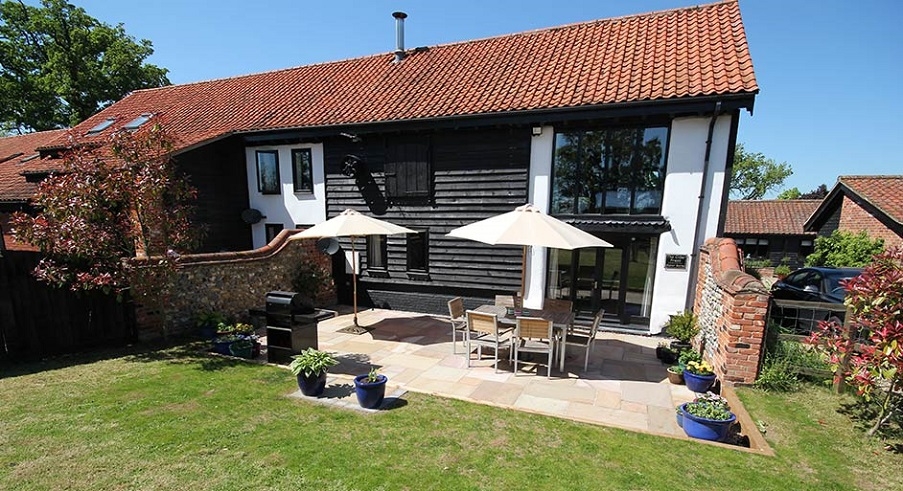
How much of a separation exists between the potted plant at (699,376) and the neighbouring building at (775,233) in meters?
21.7

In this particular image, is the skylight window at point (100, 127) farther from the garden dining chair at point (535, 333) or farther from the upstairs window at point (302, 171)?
the garden dining chair at point (535, 333)

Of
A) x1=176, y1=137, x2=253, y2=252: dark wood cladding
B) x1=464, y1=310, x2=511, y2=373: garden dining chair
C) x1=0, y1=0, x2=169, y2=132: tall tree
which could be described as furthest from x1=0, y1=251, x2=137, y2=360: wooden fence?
x1=0, y1=0, x2=169, y2=132: tall tree

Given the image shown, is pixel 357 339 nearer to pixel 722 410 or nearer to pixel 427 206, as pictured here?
pixel 427 206

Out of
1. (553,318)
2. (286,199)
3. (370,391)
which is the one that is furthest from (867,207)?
(286,199)

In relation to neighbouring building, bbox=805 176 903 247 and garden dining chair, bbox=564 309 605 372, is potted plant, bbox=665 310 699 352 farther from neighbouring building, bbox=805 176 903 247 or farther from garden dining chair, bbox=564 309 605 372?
neighbouring building, bbox=805 176 903 247

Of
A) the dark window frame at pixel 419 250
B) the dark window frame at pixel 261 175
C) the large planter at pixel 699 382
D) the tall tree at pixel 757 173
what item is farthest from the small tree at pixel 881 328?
the tall tree at pixel 757 173

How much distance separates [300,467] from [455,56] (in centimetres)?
1188

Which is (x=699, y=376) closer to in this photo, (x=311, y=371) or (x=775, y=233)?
(x=311, y=371)

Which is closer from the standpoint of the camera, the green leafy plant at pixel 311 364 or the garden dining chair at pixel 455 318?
the green leafy plant at pixel 311 364

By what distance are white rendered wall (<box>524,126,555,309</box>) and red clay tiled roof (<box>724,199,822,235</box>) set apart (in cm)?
2021

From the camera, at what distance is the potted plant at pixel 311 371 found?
514cm

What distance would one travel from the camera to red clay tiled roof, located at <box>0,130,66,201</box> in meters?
11.5

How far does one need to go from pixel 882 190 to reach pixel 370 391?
21.5 meters

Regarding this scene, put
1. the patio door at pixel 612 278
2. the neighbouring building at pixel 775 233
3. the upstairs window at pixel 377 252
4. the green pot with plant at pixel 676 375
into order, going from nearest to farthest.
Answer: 1. the green pot with plant at pixel 676 375
2. the patio door at pixel 612 278
3. the upstairs window at pixel 377 252
4. the neighbouring building at pixel 775 233
